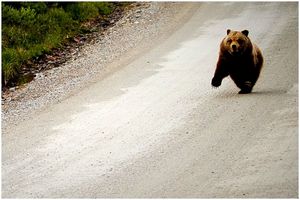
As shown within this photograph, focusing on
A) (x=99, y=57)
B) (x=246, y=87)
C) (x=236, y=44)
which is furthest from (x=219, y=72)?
(x=99, y=57)

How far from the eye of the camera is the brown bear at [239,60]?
29.8 feet

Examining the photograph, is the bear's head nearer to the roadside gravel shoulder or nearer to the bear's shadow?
the bear's shadow

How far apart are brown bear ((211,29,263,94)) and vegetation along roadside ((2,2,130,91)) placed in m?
5.12

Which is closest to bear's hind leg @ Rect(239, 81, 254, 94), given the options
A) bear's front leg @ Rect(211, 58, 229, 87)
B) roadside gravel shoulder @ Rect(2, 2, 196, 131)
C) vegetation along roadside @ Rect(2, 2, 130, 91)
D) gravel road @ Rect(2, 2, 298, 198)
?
gravel road @ Rect(2, 2, 298, 198)

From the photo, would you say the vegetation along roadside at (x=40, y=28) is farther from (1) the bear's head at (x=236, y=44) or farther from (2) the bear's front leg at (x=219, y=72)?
(1) the bear's head at (x=236, y=44)

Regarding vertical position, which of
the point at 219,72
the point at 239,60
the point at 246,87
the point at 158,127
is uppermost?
the point at 239,60

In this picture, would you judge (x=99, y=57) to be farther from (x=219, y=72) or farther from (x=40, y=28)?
(x=219, y=72)

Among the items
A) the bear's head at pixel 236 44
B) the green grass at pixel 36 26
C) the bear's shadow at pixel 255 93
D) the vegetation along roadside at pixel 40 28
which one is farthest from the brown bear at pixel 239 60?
the green grass at pixel 36 26

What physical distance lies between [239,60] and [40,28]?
7.28 meters

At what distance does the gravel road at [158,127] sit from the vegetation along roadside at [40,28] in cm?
92

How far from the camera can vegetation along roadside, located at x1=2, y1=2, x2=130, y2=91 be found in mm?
12945

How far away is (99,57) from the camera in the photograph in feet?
43.7

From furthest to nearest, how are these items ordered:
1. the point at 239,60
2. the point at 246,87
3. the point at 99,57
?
1. the point at 99,57
2. the point at 246,87
3. the point at 239,60

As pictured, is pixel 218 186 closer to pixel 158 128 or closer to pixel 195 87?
pixel 158 128
